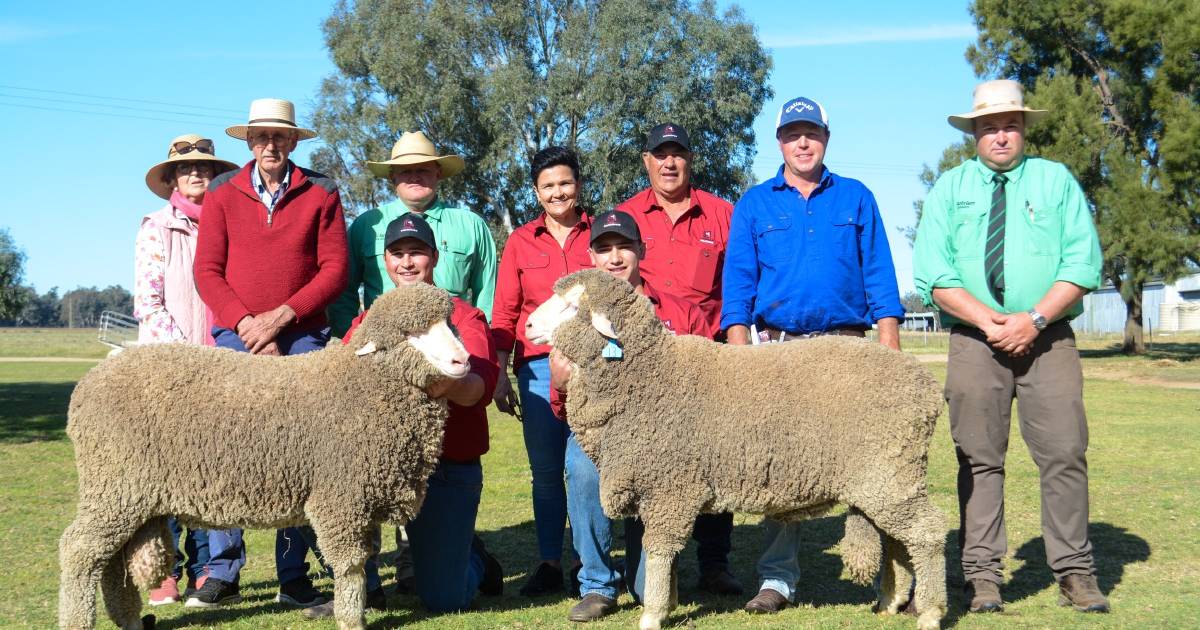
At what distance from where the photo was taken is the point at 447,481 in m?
5.62

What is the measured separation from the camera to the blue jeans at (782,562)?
5414 mm

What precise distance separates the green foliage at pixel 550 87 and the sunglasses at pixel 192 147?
21767mm

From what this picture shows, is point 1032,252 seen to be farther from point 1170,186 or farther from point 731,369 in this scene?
point 1170,186

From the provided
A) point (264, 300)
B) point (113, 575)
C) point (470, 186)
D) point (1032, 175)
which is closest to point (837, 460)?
point (1032, 175)

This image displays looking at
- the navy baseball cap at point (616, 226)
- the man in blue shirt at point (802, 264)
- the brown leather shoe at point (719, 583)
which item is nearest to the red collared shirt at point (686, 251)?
the man in blue shirt at point (802, 264)

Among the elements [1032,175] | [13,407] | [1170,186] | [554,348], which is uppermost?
[1170,186]

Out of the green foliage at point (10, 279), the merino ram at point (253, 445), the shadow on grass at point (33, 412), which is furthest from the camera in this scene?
the green foliage at point (10, 279)

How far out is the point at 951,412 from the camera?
5543mm

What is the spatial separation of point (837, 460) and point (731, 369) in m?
0.69

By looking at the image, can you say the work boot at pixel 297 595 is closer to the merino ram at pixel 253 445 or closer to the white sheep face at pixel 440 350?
the merino ram at pixel 253 445

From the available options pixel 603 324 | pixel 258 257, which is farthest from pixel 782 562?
pixel 258 257

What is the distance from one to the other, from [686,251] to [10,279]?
56.3 meters

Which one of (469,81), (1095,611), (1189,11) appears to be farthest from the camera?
(469,81)

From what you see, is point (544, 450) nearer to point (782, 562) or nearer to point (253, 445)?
point (782, 562)
